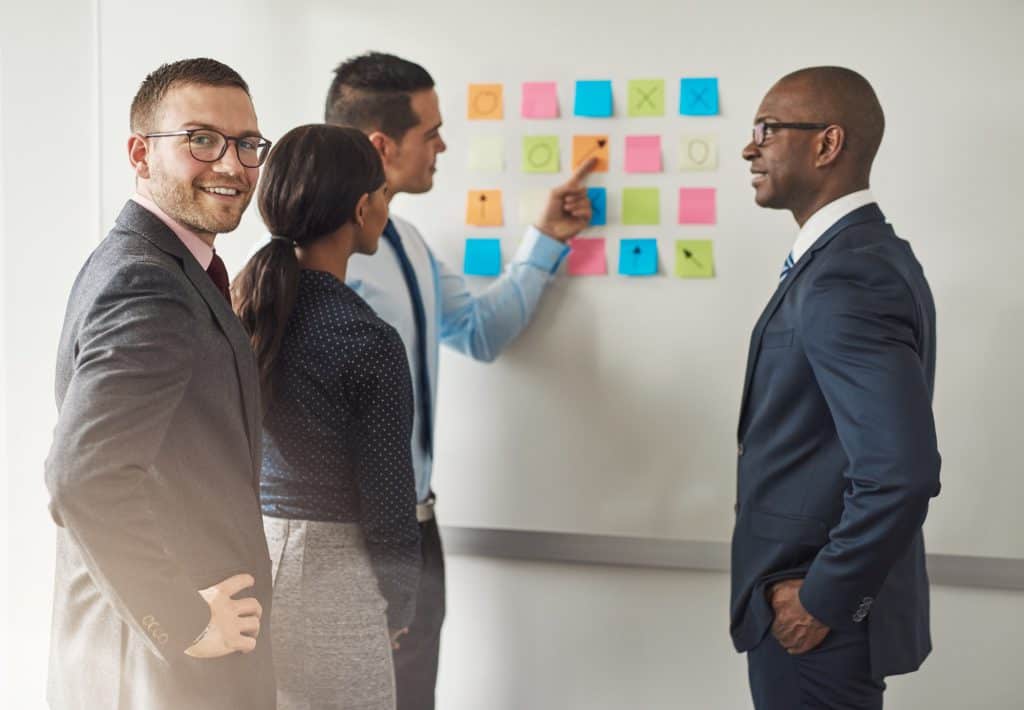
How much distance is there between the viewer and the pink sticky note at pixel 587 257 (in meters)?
1.72

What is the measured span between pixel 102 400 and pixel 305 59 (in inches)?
42.3

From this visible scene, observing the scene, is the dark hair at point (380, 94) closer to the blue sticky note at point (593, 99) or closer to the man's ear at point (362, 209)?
the blue sticky note at point (593, 99)

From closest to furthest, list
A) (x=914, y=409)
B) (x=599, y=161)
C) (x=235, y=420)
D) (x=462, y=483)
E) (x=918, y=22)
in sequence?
(x=235, y=420) → (x=914, y=409) → (x=918, y=22) → (x=599, y=161) → (x=462, y=483)

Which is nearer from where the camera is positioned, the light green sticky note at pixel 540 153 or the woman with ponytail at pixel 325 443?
the woman with ponytail at pixel 325 443

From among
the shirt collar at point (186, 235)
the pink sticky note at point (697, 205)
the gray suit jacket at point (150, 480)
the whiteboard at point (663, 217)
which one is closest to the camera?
the gray suit jacket at point (150, 480)

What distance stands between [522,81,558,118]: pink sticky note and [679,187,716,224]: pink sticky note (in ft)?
0.87

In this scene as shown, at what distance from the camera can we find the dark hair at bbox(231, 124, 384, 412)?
49.4 inches

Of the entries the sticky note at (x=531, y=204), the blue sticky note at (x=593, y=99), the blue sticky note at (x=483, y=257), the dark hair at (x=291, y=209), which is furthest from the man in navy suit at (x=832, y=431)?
the dark hair at (x=291, y=209)

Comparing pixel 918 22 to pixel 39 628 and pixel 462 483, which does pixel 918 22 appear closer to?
pixel 462 483

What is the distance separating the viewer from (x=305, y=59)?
1.80 meters

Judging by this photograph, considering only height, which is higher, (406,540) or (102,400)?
(102,400)

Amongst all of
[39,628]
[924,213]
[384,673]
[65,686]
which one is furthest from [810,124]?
[39,628]

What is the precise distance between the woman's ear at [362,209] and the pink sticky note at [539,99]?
48 centimetres

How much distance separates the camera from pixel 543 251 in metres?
1.71
